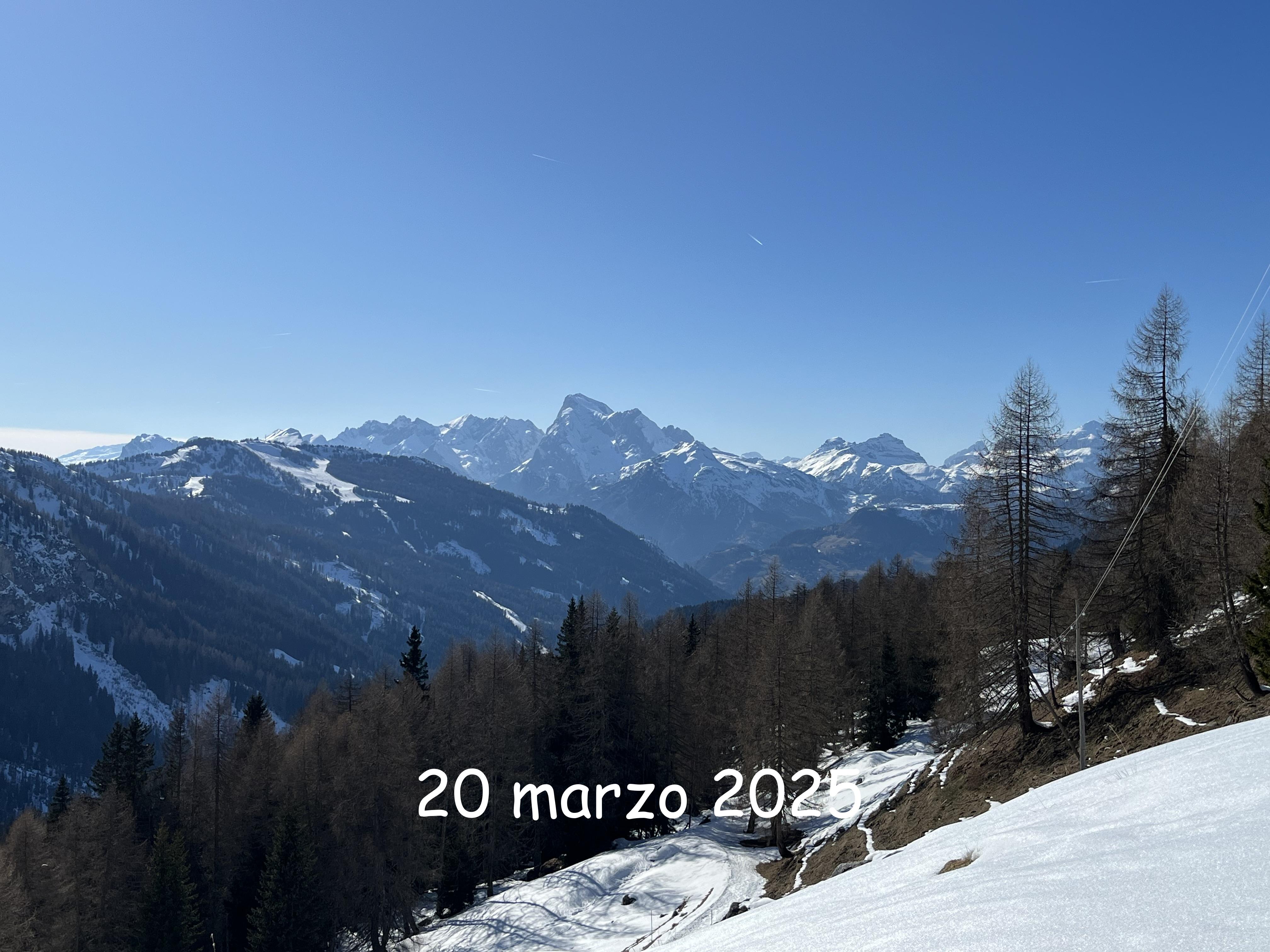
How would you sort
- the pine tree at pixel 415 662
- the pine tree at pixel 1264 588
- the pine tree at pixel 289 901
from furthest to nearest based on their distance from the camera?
the pine tree at pixel 415 662
the pine tree at pixel 289 901
the pine tree at pixel 1264 588

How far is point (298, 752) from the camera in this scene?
47719mm

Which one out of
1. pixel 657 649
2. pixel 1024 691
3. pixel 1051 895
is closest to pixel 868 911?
pixel 1051 895

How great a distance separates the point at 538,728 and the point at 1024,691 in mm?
38250

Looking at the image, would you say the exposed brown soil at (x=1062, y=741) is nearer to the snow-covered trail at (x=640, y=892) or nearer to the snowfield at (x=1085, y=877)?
the snow-covered trail at (x=640, y=892)

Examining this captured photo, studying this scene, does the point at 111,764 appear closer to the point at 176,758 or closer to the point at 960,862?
the point at 176,758

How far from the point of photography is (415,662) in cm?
6612

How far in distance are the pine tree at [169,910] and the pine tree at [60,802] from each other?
22.4 meters

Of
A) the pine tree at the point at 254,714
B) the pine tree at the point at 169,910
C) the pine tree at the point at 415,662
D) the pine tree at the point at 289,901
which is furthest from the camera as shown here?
the pine tree at the point at 415,662

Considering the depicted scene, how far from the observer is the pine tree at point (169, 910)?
3622 centimetres

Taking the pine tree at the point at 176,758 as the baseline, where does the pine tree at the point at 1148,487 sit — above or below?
above

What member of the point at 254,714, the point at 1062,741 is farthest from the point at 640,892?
the point at 254,714

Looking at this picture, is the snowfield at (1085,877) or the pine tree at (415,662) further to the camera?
the pine tree at (415,662)

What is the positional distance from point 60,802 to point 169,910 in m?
29.9

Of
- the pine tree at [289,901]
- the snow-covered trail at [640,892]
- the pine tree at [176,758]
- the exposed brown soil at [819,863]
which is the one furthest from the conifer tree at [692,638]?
the pine tree at [176,758]
